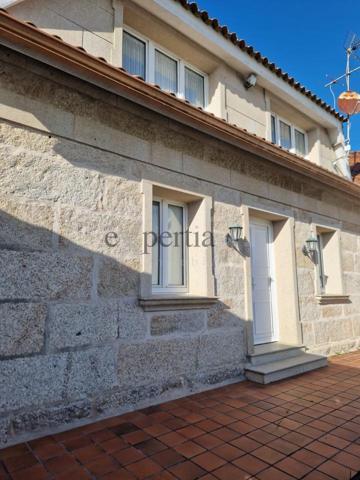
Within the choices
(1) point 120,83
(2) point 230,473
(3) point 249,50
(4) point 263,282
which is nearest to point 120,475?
(2) point 230,473

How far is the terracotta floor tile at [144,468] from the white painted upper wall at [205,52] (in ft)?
16.1

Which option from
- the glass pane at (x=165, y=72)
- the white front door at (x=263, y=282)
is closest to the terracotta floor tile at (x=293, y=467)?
the white front door at (x=263, y=282)

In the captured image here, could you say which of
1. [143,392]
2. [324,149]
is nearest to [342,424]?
[143,392]

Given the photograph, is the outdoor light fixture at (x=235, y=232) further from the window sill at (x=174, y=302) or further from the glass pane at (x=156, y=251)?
the glass pane at (x=156, y=251)

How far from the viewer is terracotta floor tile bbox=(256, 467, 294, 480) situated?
238cm

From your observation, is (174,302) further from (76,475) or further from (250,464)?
(76,475)

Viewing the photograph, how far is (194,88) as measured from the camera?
6.08 metres

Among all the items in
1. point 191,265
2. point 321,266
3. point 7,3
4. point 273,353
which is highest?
point 7,3

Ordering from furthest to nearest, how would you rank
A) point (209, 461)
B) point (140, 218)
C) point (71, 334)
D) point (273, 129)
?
point (273, 129), point (140, 218), point (71, 334), point (209, 461)

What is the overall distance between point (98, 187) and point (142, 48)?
10.2 ft

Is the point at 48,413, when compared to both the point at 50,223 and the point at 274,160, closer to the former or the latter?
the point at 50,223

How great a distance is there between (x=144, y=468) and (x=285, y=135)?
754 centimetres

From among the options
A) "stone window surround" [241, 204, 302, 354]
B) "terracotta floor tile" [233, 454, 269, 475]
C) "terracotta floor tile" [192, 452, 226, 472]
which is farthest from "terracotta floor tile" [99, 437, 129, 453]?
"stone window surround" [241, 204, 302, 354]

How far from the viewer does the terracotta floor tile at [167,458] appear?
2.57m
